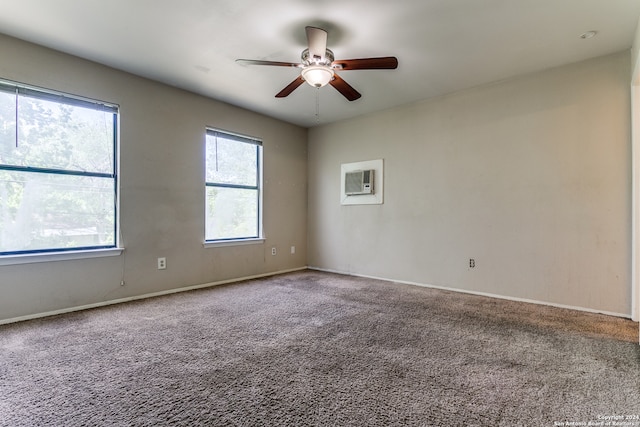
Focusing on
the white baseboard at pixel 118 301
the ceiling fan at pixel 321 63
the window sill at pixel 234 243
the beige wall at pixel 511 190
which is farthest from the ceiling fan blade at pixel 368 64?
the white baseboard at pixel 118 301

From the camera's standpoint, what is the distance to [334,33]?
9.22ft

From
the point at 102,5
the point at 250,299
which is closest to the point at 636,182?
the point at 250,299

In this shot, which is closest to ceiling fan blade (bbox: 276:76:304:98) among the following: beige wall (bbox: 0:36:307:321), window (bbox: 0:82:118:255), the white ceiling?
the white ceiling

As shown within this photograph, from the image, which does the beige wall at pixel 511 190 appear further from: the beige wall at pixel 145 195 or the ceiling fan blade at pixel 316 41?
the ceiling fan blade at pixel 316 41

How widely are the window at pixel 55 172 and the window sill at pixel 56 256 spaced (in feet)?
0.24

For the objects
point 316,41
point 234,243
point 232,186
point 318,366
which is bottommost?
point 318,366

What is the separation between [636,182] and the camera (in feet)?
9.72

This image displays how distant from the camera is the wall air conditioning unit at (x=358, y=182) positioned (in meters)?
5.03

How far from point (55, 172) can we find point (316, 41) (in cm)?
289

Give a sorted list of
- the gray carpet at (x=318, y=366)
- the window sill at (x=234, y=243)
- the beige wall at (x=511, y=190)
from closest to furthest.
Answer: the gray carpet at (x=318, y=366)
the beige wall at (x=511, y=190)
the window sill at (x=234, y=243)

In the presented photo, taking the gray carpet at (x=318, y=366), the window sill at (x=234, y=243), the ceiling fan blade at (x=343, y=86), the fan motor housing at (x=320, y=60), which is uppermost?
A: the fan motor housing at (x=320, y=60)

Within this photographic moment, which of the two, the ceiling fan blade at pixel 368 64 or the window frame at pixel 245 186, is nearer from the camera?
the ceiling fan blade at pixel 368 64

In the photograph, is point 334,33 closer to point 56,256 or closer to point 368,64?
point 368,64

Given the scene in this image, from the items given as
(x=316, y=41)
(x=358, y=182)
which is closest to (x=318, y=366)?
(x=316, y=41)
